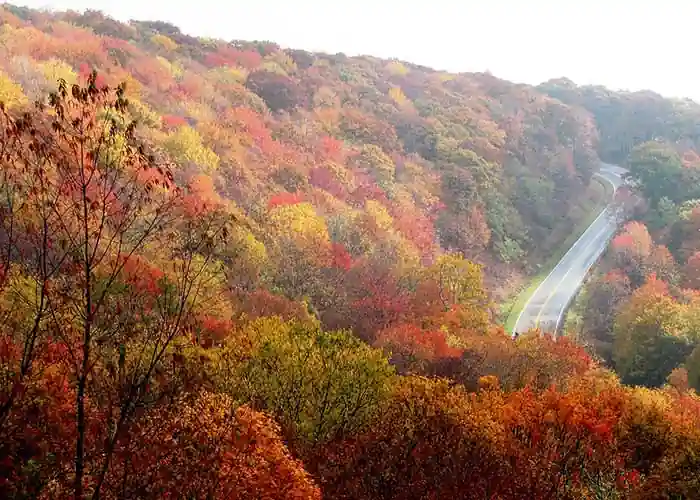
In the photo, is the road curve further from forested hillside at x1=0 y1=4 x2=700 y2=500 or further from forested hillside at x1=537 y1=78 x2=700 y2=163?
forested hillside at x1=537 y1=78 x2=700 y2=163

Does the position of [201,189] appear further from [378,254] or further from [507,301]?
[507,301]

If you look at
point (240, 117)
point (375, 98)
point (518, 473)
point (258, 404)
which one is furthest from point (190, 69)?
point (518, 473)

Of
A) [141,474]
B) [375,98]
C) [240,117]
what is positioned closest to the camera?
[141,474]

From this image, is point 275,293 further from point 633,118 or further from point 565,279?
point 633,118

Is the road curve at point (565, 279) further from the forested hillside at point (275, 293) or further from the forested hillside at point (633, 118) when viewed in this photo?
the forested hillside at point (633, 118)

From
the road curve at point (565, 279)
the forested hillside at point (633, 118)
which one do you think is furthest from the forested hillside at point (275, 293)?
the forested hillside at point (633, 118)

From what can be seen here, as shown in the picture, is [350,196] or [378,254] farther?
[350,196]
